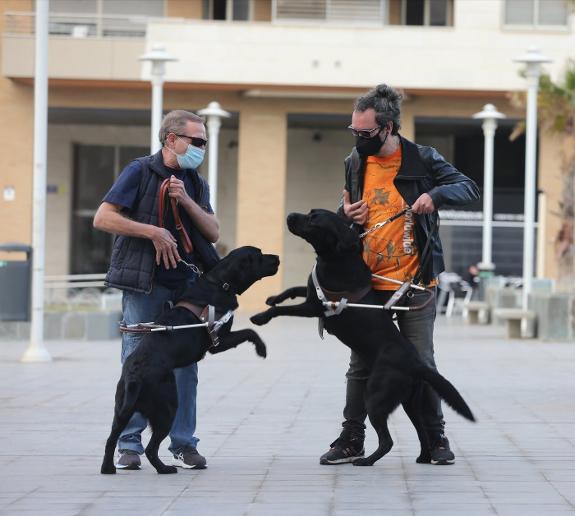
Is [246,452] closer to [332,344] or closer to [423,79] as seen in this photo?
[332,344]

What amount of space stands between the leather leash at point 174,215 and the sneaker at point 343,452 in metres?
1.36

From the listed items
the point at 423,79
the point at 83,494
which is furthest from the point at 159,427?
the point at 423,79

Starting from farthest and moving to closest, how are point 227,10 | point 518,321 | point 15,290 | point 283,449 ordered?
point 227,10
point 518,321
point 15,290
point 283,449

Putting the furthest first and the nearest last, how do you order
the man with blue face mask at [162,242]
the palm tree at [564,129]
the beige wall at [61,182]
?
1. the beige wall at [61,182]
2. the palm tree at [564,129]
3. the man with blue face mask at [162,242]

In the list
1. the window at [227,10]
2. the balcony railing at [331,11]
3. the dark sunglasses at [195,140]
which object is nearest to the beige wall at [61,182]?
the window at [227,10]

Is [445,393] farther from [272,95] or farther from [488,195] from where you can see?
[272,95]

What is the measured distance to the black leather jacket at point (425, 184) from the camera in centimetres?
755

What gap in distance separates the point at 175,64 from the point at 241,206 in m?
3.96

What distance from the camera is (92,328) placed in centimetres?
1892

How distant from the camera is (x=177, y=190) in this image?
7301mm

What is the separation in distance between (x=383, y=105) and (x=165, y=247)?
1.42 metres

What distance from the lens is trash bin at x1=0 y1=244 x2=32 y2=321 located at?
1598 centimetres

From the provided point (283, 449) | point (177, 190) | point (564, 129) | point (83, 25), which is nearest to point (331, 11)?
point (83, 25)

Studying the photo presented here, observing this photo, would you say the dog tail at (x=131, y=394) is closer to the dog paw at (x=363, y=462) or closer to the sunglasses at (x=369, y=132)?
the dog paw at (x=363, y=462)
